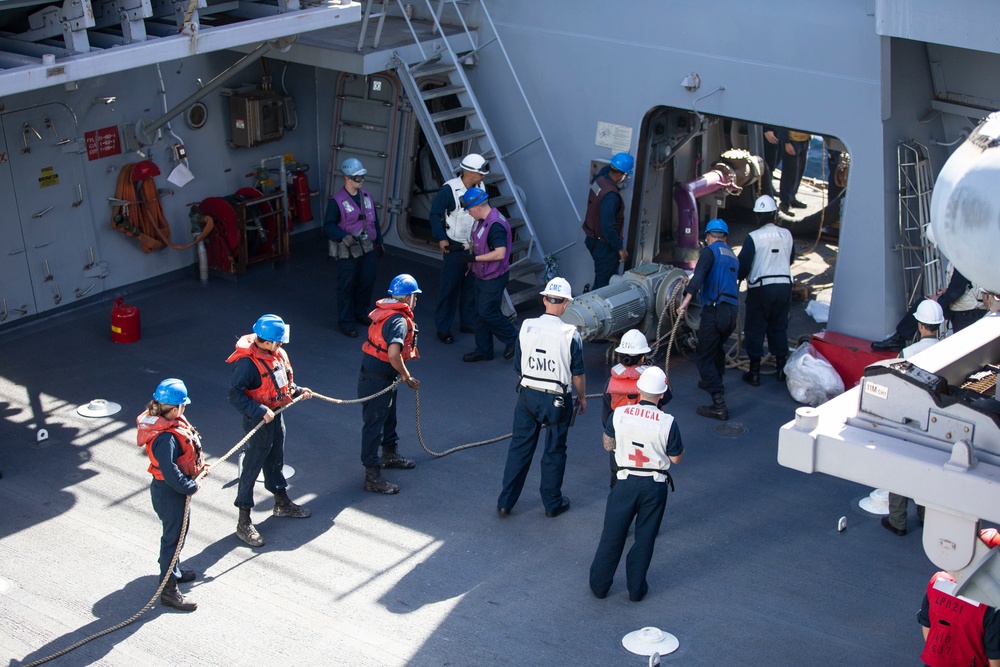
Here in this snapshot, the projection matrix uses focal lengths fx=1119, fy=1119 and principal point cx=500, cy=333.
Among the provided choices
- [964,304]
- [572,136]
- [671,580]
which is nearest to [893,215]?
[964,304]

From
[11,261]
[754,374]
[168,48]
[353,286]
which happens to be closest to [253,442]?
[168,48]

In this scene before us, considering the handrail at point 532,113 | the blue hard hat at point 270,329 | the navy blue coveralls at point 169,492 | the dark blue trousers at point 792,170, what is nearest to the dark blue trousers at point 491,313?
the handrail at point 532,113

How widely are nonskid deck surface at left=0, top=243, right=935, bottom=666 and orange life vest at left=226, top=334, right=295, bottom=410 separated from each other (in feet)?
3.62

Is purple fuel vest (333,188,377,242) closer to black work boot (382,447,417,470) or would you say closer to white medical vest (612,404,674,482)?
black work boot (382,447,417,470)

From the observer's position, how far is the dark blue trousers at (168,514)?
23.8ft

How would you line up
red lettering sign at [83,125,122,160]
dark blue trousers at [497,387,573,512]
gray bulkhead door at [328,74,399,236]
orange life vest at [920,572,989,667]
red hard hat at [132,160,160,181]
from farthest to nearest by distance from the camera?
gray bulkhead door at [328,74,399,236] → red hard hat at [132,160,160,181] → red lettering sign at [83,125,122,160] → dark blue trousers at [497,387,573,512] → orange life vest at [920,572,989,667]

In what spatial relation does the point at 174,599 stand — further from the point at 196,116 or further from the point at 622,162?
the point at 196,116

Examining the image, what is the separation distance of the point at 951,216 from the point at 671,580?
406 cm

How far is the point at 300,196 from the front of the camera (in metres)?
14.2

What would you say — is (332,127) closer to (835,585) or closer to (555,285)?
(555,285)

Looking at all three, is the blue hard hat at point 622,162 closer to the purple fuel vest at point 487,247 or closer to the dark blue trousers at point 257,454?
the purple fuel vest at point 487,247

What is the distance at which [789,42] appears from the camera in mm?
10656

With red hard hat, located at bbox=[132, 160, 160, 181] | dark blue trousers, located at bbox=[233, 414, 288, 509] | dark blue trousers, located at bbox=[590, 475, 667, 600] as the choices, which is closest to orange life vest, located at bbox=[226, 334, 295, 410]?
dark blue trousers, located at bbox=[233, 414, 288, 509]

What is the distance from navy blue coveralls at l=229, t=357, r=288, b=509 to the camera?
7.79 meters
